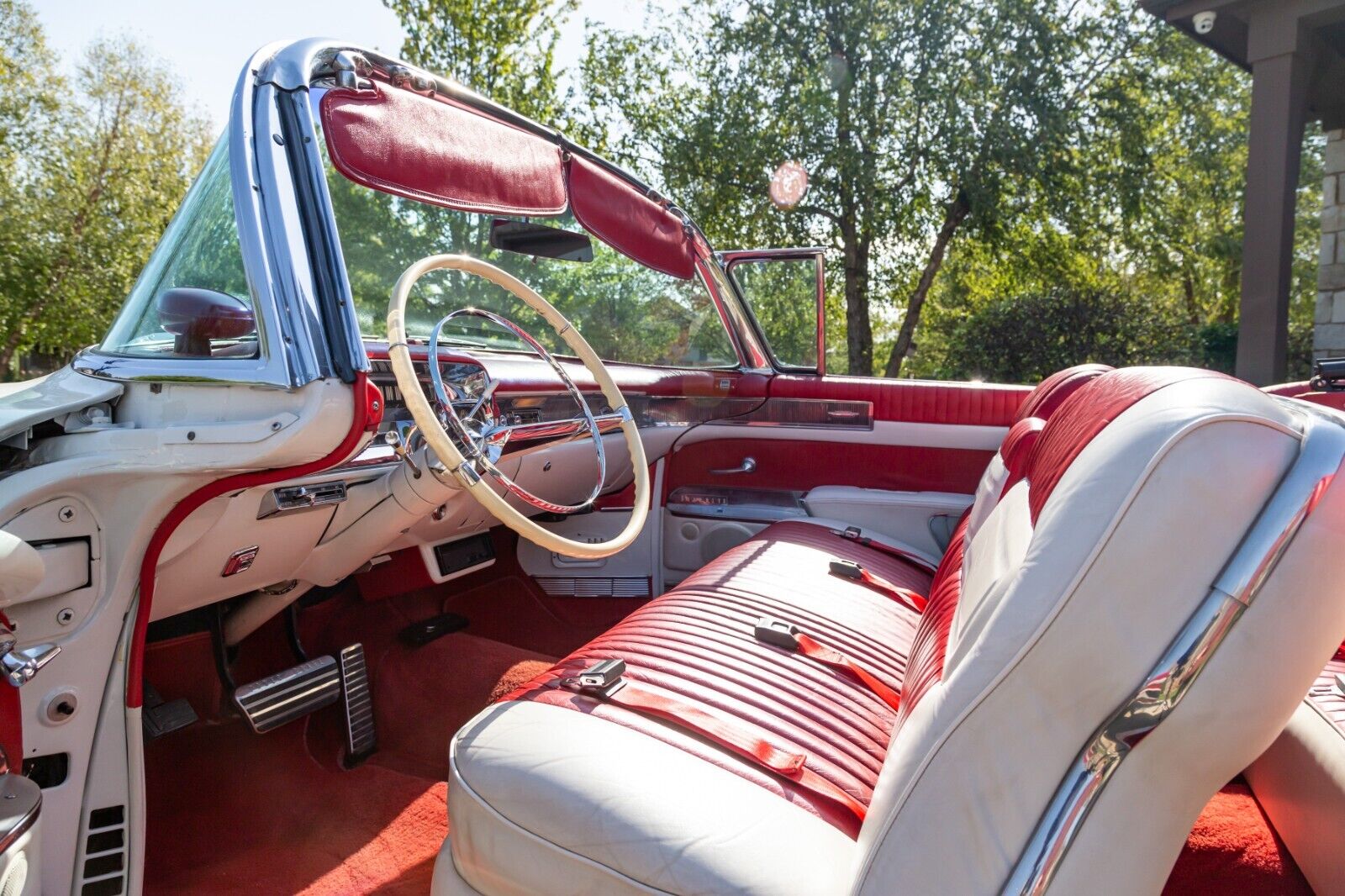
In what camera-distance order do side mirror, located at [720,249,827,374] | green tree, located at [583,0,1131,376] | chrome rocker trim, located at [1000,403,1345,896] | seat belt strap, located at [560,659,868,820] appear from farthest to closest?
green tree, located at [583,0,1131,376] < side mirror, located at [720,249,827,374] < seat belt strap, located at [560,659,868,820] < chrome rocker trim, located at [1000,403,1345,896]

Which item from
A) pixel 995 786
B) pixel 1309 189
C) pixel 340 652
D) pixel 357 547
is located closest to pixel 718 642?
pixel 995 786

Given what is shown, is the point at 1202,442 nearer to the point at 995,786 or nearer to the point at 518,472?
the point at 995,786

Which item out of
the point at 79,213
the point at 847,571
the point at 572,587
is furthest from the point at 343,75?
the point at 79,213

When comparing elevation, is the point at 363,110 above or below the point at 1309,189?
below

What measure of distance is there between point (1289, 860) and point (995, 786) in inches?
21.9

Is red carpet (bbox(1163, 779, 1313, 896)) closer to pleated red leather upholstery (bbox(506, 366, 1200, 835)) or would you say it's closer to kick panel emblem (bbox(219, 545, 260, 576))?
pleated red leather upholstery (bbox(506, 366, 1200, 835))

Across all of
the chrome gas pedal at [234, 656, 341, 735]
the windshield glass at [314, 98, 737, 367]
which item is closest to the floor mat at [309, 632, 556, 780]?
the chrome gas pedal at [234, 656, 341, 735]

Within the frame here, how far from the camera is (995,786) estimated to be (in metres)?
0.91

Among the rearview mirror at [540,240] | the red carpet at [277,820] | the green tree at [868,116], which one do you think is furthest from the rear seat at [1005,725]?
the green tree at [868,116]

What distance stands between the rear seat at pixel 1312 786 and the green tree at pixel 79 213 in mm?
13122

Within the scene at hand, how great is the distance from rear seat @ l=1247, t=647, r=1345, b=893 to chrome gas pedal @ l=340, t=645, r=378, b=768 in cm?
199

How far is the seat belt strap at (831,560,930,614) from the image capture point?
2.25 meters

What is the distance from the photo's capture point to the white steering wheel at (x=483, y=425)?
1411 mm

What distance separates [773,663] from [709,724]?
320 millimetres
